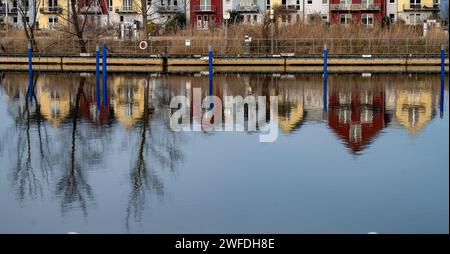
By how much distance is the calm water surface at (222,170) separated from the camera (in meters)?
11.3

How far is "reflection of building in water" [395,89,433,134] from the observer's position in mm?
21234

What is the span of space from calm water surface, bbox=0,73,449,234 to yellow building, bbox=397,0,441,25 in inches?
1799

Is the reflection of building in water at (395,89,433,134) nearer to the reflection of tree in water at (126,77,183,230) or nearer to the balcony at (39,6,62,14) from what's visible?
the reflection of tree in water at (126,77,183,230)

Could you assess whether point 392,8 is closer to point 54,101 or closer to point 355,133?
point 54,101

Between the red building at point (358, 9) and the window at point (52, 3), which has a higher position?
the window at point (52, 3)

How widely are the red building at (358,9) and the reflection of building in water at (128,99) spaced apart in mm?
37440

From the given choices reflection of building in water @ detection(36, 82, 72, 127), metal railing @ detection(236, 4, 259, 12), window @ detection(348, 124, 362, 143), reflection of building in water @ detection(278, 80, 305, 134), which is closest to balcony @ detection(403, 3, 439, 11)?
metal railing @ detection(236, 4, 259, 12)

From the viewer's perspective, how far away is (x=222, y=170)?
1491cm

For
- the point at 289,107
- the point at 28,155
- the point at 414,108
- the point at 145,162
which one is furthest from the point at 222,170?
the point at 414,108

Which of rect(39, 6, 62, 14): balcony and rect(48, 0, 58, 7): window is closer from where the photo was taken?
rect(39, 6, 62, 14): balcony

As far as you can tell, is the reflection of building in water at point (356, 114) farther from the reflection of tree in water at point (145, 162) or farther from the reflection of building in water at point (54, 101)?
the reflection of building in water at point (54, 101)

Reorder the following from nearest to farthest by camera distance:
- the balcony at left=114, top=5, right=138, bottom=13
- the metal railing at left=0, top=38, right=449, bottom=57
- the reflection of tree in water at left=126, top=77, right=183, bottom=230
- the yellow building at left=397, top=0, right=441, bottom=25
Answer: the reflection of tree in water at left=126, top=77, right=183, bottom=230
the metal railing at left=0, top=38, right=449, bottom=57
the yellow building at left=397, top=0, right=441, bottom=25
the balcony at left=114, top=5, right=138, bottom=13

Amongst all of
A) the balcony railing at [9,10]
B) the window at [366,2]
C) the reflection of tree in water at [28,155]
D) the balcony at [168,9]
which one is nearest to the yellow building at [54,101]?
the reflection of tree in water at [28,155]

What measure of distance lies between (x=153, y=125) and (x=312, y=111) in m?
4.68
